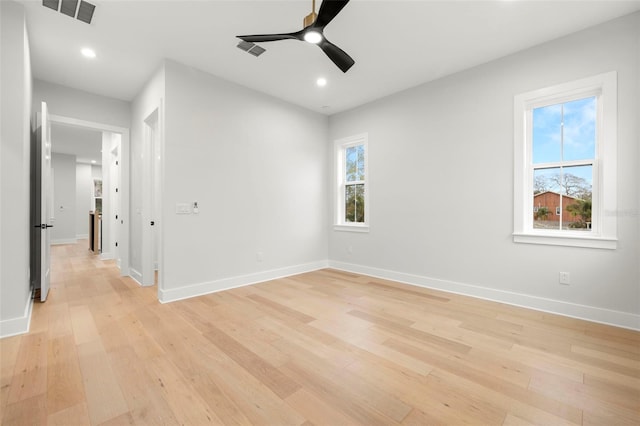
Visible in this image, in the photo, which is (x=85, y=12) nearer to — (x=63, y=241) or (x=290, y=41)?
(x=290, y=41)

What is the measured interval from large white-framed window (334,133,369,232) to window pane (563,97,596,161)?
8.45 ft

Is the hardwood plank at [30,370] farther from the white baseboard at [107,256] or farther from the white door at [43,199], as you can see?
the white baseboard at [107,256]

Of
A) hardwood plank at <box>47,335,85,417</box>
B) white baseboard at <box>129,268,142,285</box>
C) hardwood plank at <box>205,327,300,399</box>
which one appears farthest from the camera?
white baseboard at <box>129,268,142,285</box>

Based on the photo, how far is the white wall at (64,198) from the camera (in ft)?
28.8

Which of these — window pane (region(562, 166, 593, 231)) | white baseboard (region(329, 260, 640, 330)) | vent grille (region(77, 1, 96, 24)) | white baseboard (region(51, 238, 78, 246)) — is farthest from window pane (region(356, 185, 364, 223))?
white baseboard (region(51, 238, 78, 246))

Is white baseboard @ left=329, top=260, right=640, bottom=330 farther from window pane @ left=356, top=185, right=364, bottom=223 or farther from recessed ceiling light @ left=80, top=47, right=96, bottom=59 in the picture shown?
recessed ceiling light @ left=80, top=47, right=96, bottom=59

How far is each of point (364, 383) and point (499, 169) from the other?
2.94 m

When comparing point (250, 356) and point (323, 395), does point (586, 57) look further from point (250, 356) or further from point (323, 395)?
point (250, 356)

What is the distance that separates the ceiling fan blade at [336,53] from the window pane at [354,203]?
106 inches

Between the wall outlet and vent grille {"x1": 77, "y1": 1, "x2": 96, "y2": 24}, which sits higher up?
vent grille {"x1": 77, "y1": 1, "x2": 96, "y2": 24}

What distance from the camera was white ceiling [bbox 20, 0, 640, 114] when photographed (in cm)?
251

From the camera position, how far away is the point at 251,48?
3.11 meters

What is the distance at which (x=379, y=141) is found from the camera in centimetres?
457

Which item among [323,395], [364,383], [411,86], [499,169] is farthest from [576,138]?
[323,395]
